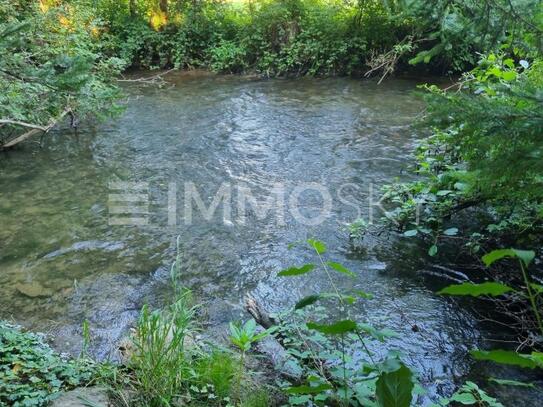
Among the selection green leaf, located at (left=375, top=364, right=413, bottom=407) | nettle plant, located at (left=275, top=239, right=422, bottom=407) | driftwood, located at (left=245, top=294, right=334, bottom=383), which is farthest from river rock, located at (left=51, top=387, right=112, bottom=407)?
green leaf, located at (left=375, top=364, right=413, bottom=407)

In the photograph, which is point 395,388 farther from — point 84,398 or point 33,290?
point 33,290

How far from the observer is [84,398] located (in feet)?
8.82

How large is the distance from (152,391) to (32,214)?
430cm

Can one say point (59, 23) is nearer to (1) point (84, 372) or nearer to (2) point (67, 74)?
(2) point (67, 74)

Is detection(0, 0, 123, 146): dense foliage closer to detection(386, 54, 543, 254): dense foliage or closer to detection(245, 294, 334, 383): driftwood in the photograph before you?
detection(245, 294, 334, 383): driftwood

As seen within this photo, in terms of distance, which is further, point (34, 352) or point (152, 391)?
point (34, 352)

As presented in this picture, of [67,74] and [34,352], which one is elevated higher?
[67,74]

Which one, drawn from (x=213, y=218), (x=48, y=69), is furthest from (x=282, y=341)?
(x=213, y=218)

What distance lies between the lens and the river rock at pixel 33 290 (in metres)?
4.70

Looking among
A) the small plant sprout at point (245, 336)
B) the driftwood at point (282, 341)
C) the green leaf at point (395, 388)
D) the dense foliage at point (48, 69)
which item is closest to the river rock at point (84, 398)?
the small plant sprout at point (245, 336)

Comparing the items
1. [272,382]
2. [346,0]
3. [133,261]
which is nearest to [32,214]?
[133,261]

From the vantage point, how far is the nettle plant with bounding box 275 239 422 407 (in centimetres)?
204

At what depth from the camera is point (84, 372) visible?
3.11 metres

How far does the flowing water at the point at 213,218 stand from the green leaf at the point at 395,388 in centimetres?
165
